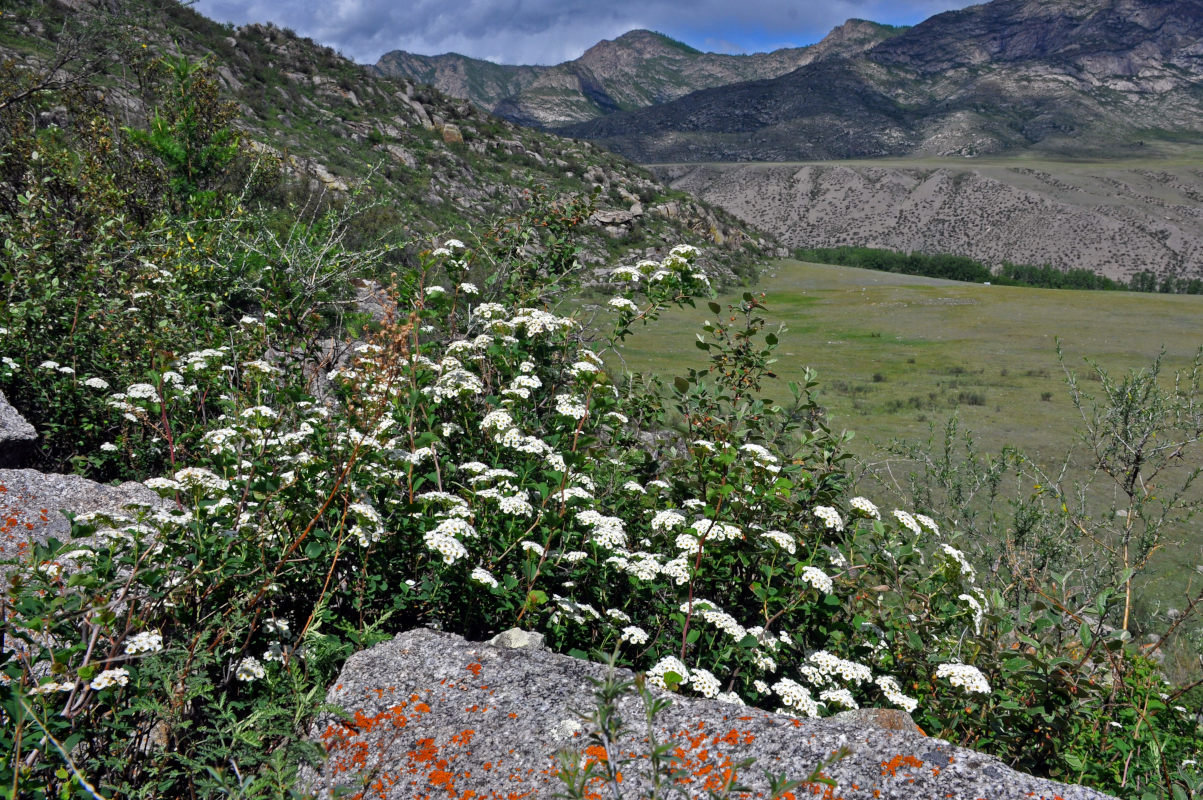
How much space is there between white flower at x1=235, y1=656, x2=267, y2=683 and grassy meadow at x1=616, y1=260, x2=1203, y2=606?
10.0 feet

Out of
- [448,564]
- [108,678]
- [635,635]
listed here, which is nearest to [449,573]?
[448,564]

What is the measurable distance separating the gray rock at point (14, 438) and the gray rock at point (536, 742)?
2985mm

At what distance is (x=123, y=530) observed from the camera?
A: 212cm

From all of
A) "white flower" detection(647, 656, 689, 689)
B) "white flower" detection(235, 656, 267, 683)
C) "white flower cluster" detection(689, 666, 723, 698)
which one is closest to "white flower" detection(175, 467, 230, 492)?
"white flower" detection(235, 656, 267, 683)

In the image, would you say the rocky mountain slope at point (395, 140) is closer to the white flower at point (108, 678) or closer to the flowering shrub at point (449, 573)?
the flowering shrub at point (449, 573)

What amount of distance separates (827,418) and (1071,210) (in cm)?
13719

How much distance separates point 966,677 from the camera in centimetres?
244

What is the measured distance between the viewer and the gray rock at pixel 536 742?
1.86 metres

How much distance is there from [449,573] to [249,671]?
30.1 inches

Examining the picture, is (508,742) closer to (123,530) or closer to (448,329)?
(123,530)

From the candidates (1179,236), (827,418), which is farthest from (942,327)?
(1179,236)

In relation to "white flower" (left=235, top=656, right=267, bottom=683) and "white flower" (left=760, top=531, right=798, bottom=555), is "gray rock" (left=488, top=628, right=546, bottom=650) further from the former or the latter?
"white flower" (left=760, top=531, right=798, bottom=555)

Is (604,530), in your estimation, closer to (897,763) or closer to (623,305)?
(897,763)

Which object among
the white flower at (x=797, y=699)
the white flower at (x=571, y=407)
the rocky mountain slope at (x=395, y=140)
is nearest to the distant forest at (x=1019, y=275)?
the rocky mountain slope at (x=395, y=140)
